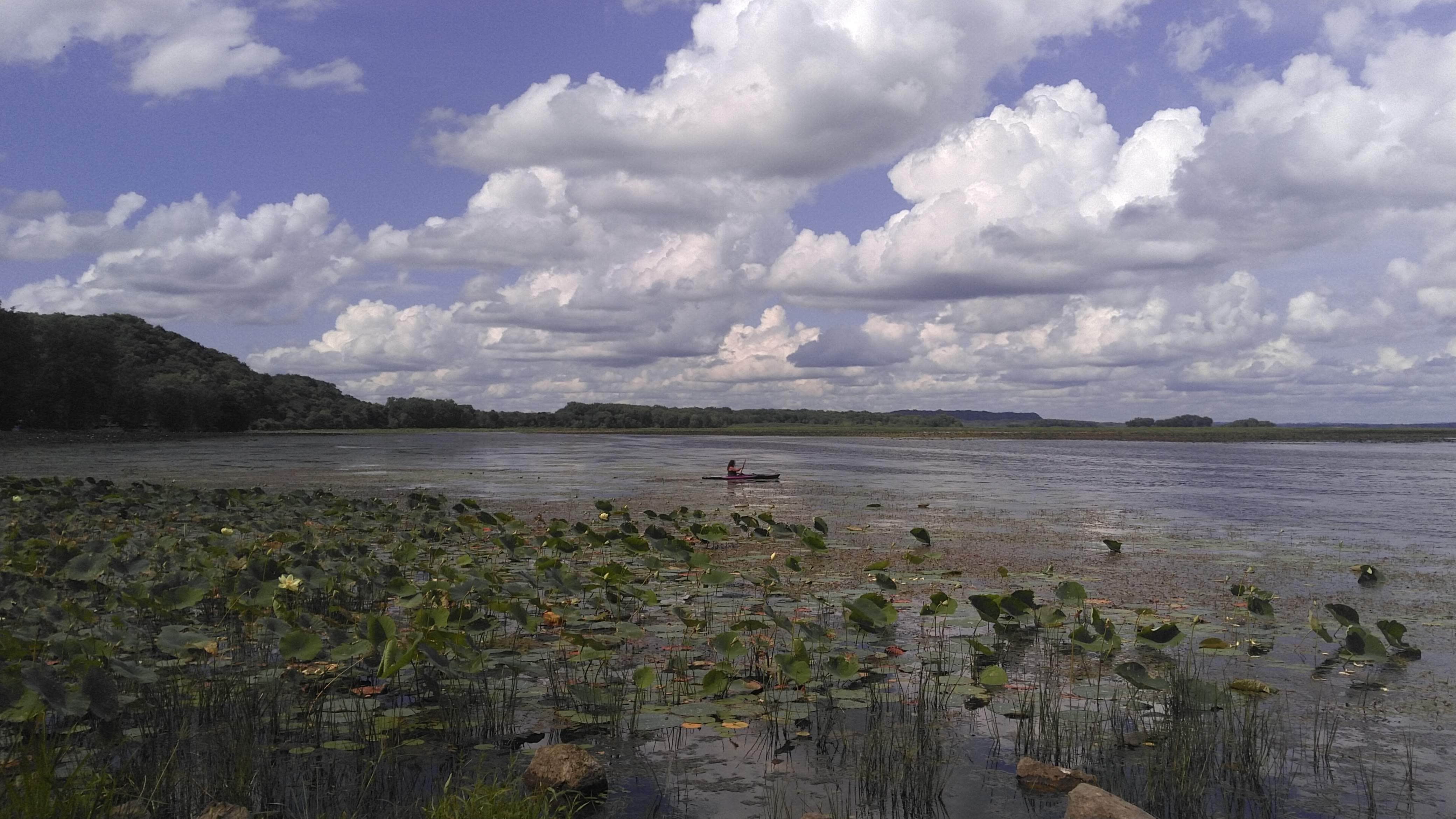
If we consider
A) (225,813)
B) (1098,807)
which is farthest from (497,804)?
(1098,807)

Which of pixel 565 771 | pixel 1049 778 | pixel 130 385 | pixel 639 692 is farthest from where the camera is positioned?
pixel 130 385

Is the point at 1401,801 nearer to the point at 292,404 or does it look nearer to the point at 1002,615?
the point at 1002,615

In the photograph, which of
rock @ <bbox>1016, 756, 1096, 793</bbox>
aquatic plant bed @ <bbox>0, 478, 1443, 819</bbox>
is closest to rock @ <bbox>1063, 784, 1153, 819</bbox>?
aquatic plant bed @ <bbox>0, 478, 1443, 819</bbox>

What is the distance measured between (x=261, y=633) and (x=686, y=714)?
3.97 metres

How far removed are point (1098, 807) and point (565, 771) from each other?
2.78 meters

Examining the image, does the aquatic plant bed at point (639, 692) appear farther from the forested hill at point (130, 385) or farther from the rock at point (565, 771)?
the forested hill at point (130, 385)

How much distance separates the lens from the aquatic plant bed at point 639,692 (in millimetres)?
5289

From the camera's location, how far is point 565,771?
5047mm

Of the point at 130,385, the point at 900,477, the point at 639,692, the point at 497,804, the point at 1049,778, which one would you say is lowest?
the point at 900,477

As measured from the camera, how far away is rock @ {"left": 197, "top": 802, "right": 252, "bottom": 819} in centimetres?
445

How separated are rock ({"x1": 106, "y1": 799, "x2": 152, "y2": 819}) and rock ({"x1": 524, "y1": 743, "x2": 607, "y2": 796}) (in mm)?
1842

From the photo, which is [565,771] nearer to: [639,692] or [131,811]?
[639,692]

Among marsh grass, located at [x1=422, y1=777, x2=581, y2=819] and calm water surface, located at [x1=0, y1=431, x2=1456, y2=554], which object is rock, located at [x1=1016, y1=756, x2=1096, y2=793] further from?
calm water surface, located at [x1=0, y1=431, x2=1456, y2=554]

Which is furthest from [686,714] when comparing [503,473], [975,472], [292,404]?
[292,404]
